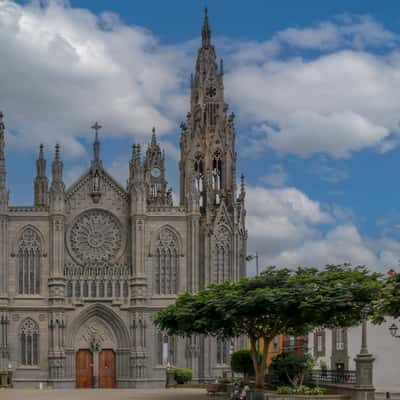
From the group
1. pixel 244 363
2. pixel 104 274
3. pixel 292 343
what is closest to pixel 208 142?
pixel 104 274

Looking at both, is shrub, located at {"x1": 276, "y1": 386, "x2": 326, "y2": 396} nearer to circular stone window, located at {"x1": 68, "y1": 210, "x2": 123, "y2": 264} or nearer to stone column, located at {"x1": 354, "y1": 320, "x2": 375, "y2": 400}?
stone column, located at {"x1": 354, "y1": 320, "x2": 375, "y2": 400}

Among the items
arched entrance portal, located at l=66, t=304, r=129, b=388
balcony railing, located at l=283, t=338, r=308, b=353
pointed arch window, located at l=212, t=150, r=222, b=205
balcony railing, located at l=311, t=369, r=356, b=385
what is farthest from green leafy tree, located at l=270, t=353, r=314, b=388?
balcony railing, located at l=283, t=338, r=308, b=353

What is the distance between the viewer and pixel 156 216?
71688 mm

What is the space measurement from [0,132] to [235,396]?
36.4 meters

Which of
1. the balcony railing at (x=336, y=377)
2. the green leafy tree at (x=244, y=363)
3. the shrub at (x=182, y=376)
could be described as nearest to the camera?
the balcony railing at (x=336, y=377)

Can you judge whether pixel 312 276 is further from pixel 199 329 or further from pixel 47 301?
pixel 47 301

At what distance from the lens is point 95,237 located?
72125mm

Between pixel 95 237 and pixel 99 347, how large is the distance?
26.2 feet

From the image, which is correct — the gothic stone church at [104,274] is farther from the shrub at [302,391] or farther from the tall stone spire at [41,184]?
the shrub at [302,391]

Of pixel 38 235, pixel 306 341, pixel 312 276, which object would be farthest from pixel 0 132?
pixel 312 276

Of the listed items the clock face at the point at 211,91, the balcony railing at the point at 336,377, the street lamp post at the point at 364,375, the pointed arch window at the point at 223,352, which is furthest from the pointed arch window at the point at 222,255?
the street lamp post at the point at 364,375

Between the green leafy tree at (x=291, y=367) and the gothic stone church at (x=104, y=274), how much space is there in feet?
77.8

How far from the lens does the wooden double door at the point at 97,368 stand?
7081 centimetres

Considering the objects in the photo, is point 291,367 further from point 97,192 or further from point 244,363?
point 97,192
